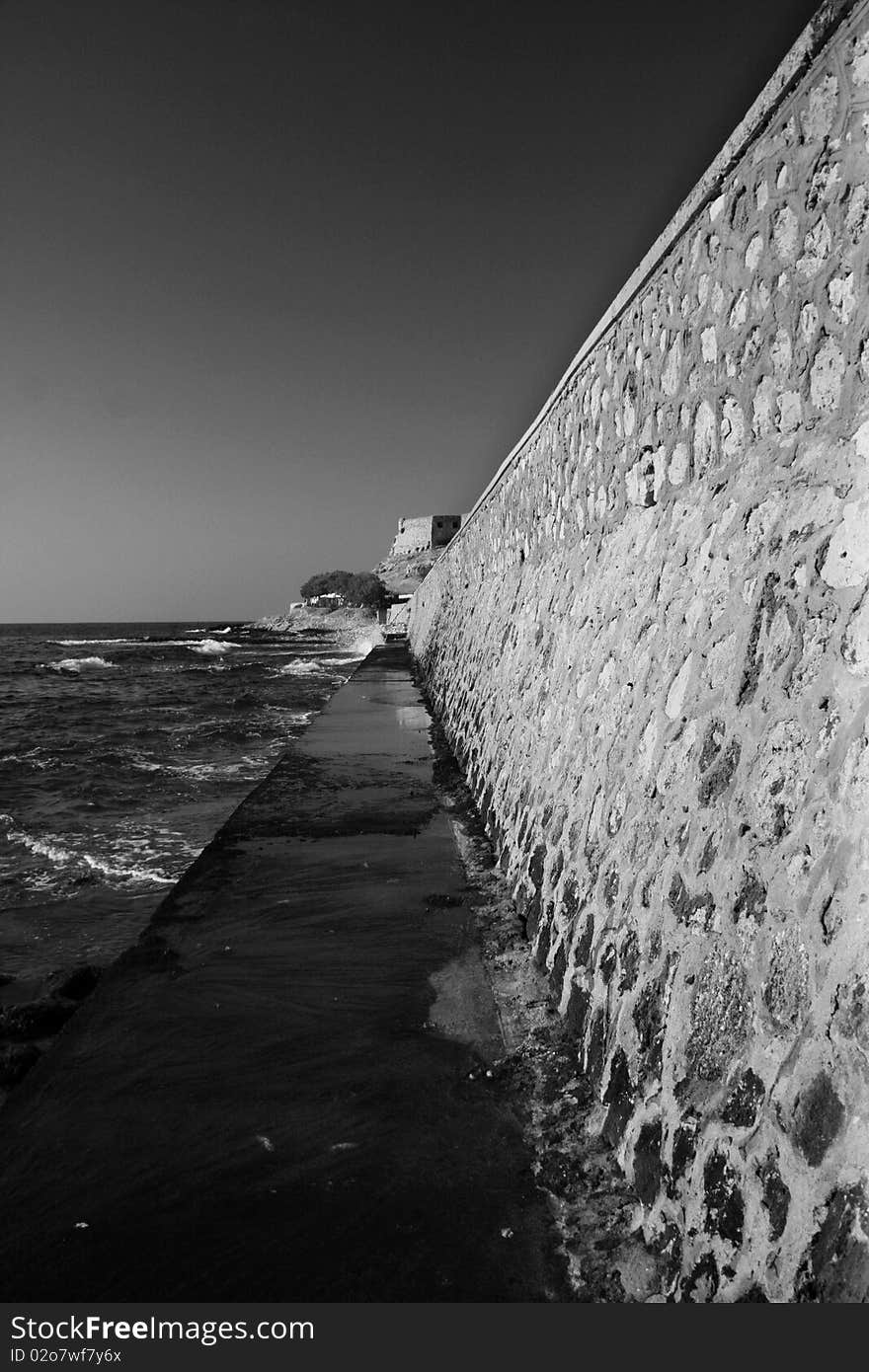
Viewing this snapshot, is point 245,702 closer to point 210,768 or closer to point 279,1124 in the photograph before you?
point 210,768

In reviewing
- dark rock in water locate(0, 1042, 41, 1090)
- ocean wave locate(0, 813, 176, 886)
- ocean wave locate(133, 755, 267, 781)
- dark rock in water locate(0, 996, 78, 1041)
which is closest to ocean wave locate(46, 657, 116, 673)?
ocean wave locate(133, 755, 267, 781)

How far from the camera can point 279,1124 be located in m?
2.12

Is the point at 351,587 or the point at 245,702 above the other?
the point at 351,587

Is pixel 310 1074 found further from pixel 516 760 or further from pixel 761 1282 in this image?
pixel 516 760

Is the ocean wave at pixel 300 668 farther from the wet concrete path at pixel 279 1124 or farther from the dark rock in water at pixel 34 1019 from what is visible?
the wet concrete path at pixel 279 1124

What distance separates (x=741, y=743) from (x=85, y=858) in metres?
7.27

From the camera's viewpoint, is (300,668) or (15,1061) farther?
(300,668)

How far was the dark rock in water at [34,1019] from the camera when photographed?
133 inches

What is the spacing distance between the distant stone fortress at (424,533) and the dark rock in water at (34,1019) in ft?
273

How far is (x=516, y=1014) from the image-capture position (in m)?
2.67

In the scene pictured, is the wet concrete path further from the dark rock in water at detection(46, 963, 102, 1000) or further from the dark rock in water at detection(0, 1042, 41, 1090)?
the dark rock in water at detection(46, 963, 102, 1000)

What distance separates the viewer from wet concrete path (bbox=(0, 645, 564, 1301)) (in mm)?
1657

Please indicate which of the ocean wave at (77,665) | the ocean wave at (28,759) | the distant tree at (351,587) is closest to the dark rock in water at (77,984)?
the ocean wave at (28,759)

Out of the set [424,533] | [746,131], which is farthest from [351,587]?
[746,131]
